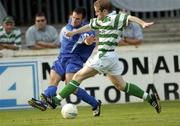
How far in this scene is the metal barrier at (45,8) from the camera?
23.5 m

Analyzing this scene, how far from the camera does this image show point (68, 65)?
1595cm

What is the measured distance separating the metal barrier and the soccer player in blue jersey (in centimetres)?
735

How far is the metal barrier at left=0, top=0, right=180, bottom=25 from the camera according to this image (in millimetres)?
23531

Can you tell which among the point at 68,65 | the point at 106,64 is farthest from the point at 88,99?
the point at 106,64

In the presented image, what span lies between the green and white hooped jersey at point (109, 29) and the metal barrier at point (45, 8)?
882 cm

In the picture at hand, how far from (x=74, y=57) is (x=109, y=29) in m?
1.66

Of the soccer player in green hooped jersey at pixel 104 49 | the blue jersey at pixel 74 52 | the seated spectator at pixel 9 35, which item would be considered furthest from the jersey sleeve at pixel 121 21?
the seated spectator at pixel 9 35

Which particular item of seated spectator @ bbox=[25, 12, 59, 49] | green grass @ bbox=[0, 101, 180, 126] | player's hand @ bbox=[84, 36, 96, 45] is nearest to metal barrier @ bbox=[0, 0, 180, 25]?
seated spectator @ bbox=[25, 12, 59, 49]

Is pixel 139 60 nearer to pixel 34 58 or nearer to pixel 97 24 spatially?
pixel 34 58

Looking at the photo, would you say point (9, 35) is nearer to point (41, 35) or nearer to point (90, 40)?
point (41, 35)

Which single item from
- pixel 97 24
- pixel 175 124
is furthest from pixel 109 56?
pixel 175 124

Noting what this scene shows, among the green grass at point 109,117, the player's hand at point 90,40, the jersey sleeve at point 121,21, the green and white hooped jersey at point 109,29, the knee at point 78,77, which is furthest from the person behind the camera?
the player's hand at point 90,40

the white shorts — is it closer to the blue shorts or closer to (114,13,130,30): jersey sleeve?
(114,13,130,30): jersey sleeve

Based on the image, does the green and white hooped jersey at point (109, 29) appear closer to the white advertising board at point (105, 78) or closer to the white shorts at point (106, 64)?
the white shorts at point (106, 64)
